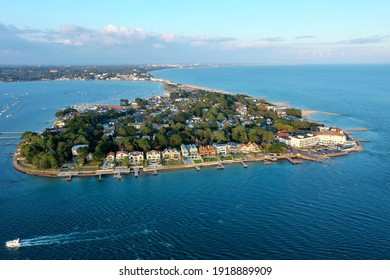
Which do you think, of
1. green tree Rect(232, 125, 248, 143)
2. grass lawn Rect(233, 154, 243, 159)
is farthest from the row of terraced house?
green tree Rect(232, 125, 248, 143)

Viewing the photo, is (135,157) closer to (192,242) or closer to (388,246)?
(192,242)

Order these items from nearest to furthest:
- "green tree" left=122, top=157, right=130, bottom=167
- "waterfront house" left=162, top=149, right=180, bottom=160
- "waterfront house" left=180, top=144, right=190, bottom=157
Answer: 1. "green tree" left=122, top=157, right=130, bottom=167
2. "waterfront house" left=162, top=149, right=180, bottom=160
3. "waterfront house" left=180, top=144, right=190, bottom=157

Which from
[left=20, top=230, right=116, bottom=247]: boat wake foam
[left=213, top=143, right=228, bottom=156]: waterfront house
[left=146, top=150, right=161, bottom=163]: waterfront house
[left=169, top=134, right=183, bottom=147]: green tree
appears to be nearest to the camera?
[left=20, top=230, right=116, bottom=247]: boat wake foam

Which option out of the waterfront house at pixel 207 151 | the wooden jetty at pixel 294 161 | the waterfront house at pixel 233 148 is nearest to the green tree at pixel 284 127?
the waterfront house at pixel 233 148

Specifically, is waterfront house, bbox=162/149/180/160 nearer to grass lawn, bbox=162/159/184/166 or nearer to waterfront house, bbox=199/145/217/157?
grass lawn, bbox=162/159/184/166

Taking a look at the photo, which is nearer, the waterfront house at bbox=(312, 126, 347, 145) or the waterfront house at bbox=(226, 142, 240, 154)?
the waterfront house at bbox=(226, 142, 240, 154)

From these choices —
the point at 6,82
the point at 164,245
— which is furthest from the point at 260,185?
the point at 6,82

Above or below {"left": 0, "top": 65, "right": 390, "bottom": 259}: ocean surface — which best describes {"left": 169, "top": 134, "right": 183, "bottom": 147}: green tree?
above

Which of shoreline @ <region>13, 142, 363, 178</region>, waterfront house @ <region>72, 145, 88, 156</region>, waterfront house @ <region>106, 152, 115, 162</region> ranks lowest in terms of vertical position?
shoreline @ <region>13, 142, 363, 178</region>
